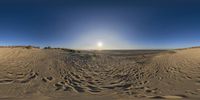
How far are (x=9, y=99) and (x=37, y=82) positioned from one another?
126 inches

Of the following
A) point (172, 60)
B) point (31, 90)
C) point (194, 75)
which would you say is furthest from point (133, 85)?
point (172, 60)

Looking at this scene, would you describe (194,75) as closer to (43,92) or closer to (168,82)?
(168,82)

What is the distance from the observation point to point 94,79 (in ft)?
43.4

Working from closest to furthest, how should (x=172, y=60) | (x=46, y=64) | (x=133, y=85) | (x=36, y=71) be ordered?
(x=133, y=85) → (x=36, y=71) → (x=46, y=64) → (x=172, y=60)

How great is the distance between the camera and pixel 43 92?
1016 cm

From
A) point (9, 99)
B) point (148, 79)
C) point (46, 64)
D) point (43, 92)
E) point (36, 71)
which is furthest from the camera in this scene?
point (46, 64)

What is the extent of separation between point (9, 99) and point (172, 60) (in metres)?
13.6

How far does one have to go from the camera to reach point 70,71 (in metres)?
14.9

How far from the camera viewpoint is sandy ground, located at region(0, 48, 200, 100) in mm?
9570

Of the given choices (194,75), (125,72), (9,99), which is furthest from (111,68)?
(9,99)

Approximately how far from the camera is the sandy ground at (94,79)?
9.57 metres

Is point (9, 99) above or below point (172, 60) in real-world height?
below

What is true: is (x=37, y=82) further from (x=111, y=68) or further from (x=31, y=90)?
(x=111, y=68)

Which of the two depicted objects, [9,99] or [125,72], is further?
[125,72]
